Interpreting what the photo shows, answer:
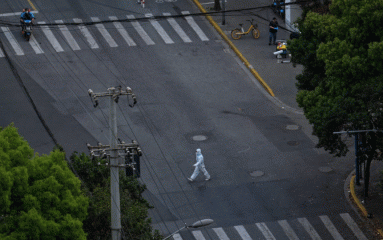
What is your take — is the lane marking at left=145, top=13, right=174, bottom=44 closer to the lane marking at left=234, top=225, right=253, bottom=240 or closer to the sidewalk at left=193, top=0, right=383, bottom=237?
the sidewalk at left=193, top=0, right=383, bottom=237

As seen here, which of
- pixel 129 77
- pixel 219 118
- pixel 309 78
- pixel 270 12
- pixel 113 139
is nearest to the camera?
pixel 113 139

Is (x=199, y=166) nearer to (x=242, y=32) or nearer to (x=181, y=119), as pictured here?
(x=181, y=119)

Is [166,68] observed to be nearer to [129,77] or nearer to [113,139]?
[129,77]

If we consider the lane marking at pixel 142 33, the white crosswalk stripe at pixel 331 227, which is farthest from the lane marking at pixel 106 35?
the white crosswalk stripe at pixel 331 227

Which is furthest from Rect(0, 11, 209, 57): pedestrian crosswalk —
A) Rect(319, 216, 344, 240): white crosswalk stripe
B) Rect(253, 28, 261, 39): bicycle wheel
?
Rect(319, 216, 344, 240): white crosswalk stripe

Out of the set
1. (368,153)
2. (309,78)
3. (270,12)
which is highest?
(270,12)

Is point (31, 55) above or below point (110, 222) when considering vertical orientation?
above

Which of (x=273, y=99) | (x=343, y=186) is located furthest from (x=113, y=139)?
(x=273, y=99)
